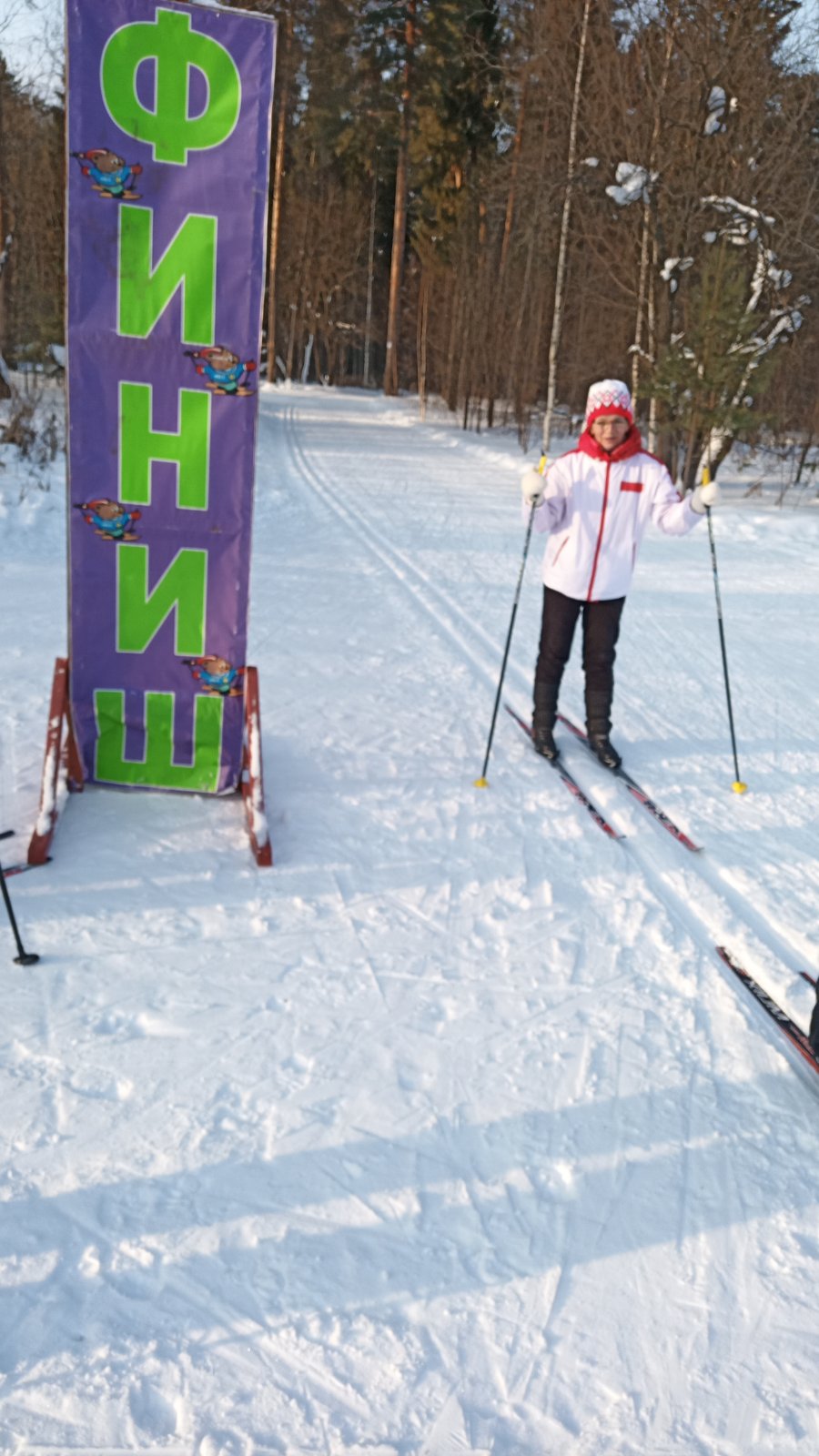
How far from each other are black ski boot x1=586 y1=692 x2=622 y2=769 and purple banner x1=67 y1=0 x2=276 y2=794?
1874 mm

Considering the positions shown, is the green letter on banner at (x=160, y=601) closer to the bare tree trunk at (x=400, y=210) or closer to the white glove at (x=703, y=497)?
the white glove at (x=703, y=497)

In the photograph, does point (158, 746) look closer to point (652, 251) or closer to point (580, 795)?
point (580, 795)

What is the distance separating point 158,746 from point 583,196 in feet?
52.2

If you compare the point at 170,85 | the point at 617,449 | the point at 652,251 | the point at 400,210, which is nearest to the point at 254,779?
the point at 617,449

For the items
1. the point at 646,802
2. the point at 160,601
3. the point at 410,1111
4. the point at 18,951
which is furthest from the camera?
the point at 646,802

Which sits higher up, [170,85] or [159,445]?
[170,85]

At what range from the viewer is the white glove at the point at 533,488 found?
4453mm

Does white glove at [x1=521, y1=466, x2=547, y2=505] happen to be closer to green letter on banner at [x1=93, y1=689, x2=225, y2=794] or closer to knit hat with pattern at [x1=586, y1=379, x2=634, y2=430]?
knit hat with pattern at [x1=586, y1=379, x2=634, y2=430]

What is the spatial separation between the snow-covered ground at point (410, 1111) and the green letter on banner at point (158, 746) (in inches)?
4.5

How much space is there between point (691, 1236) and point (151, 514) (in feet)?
10.4

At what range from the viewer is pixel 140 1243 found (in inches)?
84.4

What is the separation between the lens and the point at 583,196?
16.6 meters

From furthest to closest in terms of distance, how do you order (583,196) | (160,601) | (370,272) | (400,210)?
1. (370,272)
2. (400,210)
3. (583,196)
4. (160,601)

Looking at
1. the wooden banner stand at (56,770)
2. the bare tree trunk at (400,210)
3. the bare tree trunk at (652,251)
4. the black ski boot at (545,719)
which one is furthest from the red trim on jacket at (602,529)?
the bare tree trunk at (400,210)
